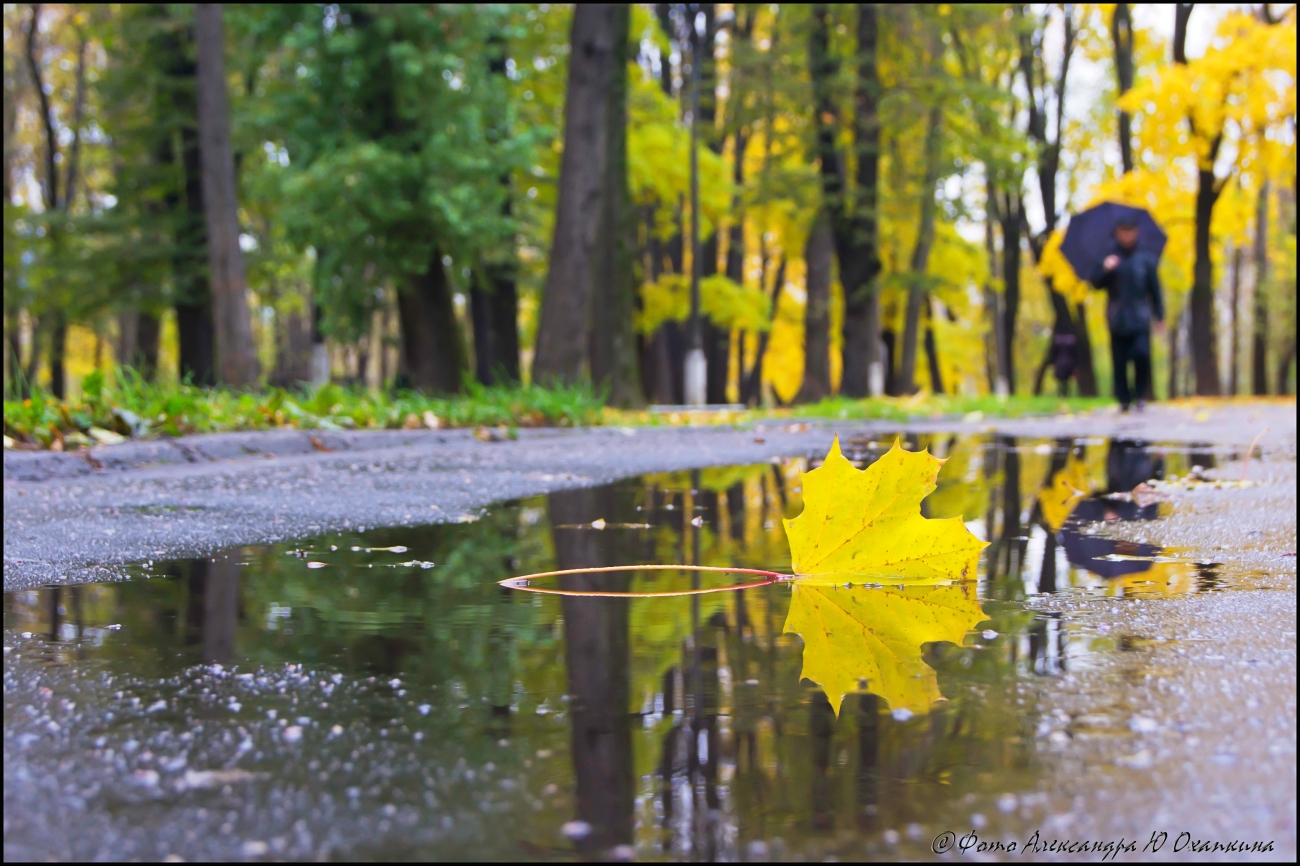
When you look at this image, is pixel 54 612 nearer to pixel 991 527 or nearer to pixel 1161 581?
pixel 1161 581

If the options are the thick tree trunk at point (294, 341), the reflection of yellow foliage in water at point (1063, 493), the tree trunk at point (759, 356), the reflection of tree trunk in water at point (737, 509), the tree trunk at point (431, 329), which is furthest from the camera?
the thick tree trunk at point (294, 341)

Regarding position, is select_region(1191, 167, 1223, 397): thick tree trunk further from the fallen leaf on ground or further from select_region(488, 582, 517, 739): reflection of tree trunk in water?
the fallen leaf on ground

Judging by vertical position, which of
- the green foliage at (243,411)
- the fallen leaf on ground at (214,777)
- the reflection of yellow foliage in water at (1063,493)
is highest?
the green foliage at (243,411)

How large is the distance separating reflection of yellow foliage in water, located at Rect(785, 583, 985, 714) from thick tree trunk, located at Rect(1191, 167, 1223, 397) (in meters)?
21.9

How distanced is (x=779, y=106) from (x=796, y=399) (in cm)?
588

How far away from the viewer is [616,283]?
14.1 meters

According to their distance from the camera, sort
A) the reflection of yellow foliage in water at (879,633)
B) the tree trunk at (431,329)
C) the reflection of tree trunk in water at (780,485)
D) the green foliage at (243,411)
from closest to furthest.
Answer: the reflection of yellow foliage in water at (879,633)
the reflection of tree trunk in water at (780,485)
the green foliage at (243,411)
the tree trunk at (431,329)

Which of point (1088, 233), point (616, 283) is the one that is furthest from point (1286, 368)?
point (616, 283)

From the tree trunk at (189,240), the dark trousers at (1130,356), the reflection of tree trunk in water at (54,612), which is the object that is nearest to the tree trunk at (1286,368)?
the dark trousers at (1130,356)

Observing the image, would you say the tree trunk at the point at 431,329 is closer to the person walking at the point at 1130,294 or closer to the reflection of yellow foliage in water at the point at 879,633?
the person walking at the point at 1130,294

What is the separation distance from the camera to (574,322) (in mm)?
12539

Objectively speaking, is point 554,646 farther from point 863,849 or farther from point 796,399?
point 796,399

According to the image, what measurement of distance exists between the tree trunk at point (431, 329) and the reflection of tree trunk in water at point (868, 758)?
16.2 m

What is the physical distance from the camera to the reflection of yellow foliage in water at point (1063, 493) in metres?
4.27
